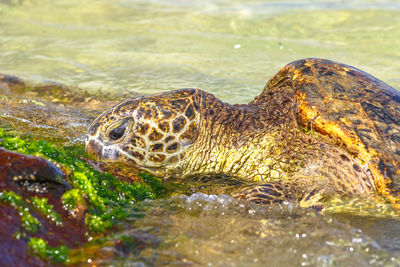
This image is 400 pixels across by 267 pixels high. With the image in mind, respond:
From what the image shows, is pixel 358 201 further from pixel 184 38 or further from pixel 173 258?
pixel 184 38

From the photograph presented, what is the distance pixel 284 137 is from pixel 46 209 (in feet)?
8.43

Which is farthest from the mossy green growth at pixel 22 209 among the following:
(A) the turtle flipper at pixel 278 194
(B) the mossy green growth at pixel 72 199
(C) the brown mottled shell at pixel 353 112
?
(C) the brown mottled shell at pixel 353 112

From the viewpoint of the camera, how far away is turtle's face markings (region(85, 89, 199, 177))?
4.32m

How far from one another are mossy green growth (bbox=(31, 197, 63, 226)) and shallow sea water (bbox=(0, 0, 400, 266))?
387mm

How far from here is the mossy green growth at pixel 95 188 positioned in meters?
2.77

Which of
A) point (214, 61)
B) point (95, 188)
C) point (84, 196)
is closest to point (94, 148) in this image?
point (95, 188)

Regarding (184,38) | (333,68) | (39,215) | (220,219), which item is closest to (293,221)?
(220,219)

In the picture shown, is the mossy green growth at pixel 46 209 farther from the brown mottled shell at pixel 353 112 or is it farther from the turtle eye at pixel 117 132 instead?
the brown mottled shell at pixel 353 112

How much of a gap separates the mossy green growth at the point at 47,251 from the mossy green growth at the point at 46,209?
0.61ft

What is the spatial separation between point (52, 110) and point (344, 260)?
15.5ft

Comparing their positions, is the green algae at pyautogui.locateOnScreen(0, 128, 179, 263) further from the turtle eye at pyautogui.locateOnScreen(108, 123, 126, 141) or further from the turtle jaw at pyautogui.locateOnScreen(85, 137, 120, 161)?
the turtle eye at pyautogui.locateOnScreen(108, 123, 126, 141)

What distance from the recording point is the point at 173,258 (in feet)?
8.36

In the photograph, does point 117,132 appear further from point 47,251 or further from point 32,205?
point 47,251

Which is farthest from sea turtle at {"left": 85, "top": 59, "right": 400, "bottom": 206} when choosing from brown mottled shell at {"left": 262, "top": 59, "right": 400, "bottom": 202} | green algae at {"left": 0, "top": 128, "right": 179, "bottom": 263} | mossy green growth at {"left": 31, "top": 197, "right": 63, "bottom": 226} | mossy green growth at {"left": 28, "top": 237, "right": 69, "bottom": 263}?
mossy green growth at {"left": 28, "top": 237, "right": 69, "bottom": 263}
